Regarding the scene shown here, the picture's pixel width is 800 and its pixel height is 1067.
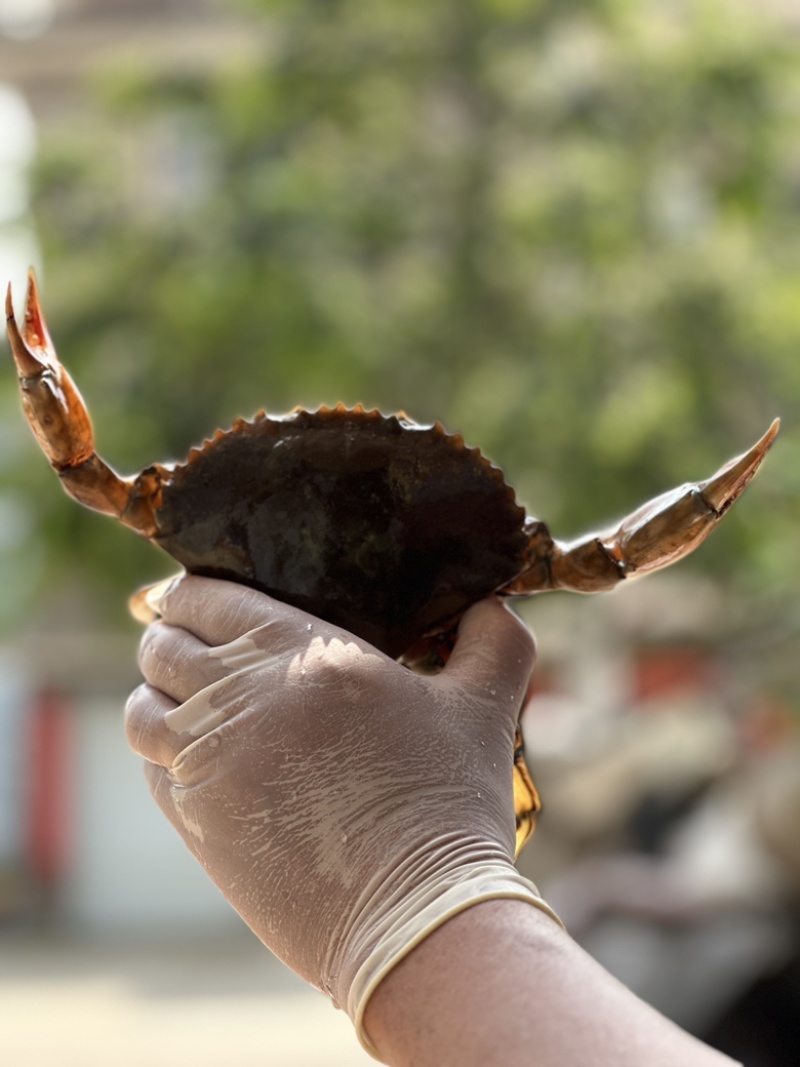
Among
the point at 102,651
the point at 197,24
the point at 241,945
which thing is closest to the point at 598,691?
the point at 241,945

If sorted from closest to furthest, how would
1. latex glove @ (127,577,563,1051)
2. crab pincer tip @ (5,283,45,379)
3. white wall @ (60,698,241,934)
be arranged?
latex glove @ (127,577,563,1051), crab pincer tip @ (5,283,45,379), white wall @ (60,698,241,934)

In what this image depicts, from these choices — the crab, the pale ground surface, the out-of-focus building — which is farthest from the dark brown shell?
the out-of-focus building

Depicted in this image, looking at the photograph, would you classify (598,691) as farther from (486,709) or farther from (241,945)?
(486,709)

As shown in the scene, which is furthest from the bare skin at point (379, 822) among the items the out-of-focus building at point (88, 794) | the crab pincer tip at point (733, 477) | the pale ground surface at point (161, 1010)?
the out-of-focus building at point (88, 794)

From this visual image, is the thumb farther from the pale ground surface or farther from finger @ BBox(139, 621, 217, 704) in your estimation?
the pale ground surface

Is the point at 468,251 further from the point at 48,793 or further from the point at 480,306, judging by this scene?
the point at 48,793

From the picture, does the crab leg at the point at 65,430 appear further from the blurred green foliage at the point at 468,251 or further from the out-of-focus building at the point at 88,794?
the out-of-focus building at the point at 88,794

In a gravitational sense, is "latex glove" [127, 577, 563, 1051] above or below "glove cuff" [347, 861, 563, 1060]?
above

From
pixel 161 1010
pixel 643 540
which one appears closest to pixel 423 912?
pixel 643 540
